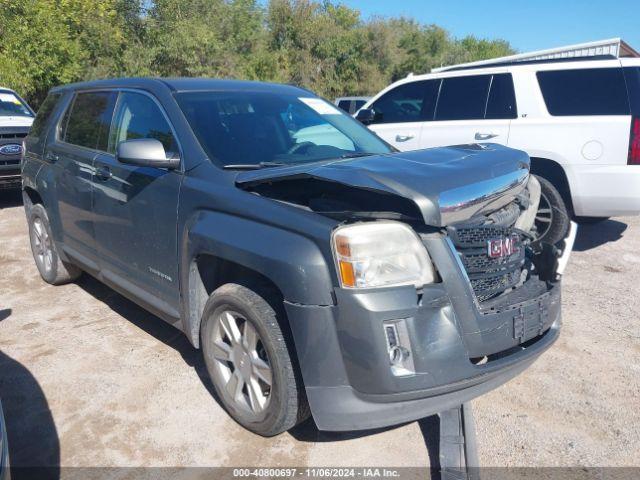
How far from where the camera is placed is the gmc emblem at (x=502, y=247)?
2727mm

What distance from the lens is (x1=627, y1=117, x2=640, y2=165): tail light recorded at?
5434mm

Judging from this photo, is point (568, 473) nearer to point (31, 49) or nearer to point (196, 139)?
point (196, 139)

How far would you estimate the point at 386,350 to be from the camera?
93.3 inches

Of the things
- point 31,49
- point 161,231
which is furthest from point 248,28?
point 161,231

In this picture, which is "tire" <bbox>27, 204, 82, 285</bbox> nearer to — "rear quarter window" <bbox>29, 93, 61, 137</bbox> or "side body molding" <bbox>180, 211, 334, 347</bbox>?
"rear quarter window" <bbox>29, 93, 61, 137</bbox>

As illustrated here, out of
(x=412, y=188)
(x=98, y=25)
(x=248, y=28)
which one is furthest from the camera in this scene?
(x=248, y=28)

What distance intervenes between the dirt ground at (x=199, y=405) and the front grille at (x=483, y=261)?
83 centimetres

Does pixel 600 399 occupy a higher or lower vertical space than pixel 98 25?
lower

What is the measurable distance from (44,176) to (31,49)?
40.2 ft

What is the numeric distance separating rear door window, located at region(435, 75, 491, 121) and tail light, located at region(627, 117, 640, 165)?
1.68m

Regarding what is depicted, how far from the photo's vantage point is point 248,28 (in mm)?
28578

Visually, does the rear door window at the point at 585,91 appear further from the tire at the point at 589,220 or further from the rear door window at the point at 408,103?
the tire at the point at 589,220

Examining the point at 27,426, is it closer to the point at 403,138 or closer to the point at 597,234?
the point at 403,138

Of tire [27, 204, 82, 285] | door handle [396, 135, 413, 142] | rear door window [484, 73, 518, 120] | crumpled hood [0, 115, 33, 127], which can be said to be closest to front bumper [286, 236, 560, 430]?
tire [27, 204, 82, 285]
